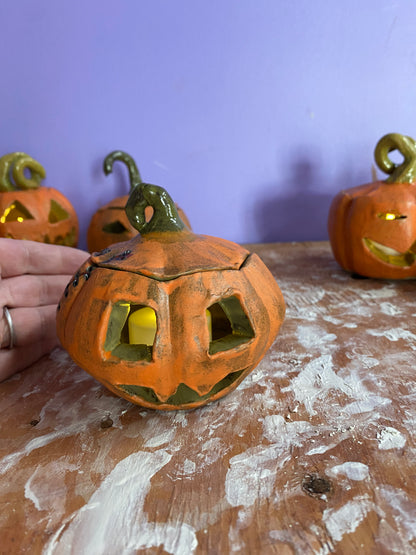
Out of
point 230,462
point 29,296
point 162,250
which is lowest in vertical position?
point 230,462

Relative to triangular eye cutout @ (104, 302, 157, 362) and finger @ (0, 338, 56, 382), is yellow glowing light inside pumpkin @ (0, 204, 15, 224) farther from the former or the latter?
triangular eye cutout @ (104, 302, 157, 362)

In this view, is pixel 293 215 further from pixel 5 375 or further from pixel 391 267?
pixel 5 375

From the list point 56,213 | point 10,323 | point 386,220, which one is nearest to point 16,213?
point 56,213

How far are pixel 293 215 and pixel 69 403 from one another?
1.15 m

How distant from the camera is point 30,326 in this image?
0.81 metres

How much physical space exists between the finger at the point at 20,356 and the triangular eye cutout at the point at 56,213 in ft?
2.01

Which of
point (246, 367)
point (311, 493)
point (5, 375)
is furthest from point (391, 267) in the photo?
point (5, 375)

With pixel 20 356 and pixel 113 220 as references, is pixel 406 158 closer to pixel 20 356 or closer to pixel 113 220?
pixel 113 220

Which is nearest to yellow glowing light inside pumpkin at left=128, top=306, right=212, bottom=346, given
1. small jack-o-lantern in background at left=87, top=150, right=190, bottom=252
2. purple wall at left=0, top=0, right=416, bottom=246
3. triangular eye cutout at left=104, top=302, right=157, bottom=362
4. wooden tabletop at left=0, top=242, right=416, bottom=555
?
triangular eye cutout at left=104, top=302, right=157, bottom=362

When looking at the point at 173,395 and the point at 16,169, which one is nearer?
the point at 173,395

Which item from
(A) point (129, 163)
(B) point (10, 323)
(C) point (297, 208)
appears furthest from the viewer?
(C) point (297, 208)

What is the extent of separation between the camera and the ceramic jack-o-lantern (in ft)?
1.90

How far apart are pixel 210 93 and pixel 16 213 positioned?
741 mm

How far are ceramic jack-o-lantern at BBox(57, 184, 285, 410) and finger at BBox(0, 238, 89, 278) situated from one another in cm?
23
